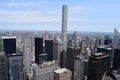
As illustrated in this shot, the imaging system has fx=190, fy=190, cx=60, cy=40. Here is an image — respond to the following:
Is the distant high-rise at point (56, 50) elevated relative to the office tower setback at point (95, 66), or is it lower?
lower

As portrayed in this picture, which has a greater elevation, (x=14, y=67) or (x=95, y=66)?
(x=95, y=66)

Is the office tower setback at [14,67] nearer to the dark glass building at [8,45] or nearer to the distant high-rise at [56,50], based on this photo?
the dark glass building at [8,45]

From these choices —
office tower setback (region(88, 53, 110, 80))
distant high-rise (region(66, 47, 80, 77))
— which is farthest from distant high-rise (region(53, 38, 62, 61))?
office tower setback (region(88, 53, 110, 80))

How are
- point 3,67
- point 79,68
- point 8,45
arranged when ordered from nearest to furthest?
1. point 3,67
2. point 79,68
3. point 8,45

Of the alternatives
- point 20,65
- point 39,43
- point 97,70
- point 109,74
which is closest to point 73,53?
point 39,43

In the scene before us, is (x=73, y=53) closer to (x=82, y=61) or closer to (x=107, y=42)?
(x=82, y=61)

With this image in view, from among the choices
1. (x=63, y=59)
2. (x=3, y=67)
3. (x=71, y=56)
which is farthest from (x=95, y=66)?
(x=63, y=59)

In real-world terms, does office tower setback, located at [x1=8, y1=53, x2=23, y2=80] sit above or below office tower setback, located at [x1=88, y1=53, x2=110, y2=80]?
below

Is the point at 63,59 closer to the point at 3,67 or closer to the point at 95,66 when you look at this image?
the point at 3,67

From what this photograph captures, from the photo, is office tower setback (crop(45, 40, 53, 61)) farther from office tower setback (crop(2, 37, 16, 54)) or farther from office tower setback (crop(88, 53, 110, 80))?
office tower setback (crop(88, 53, 110, 80))

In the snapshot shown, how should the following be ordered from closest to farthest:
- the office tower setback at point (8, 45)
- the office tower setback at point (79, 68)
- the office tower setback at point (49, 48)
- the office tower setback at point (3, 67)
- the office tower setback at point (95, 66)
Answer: the office tower setback at point (95, 66) → the office tower setback at point (3, 67) → the office tower setback at point (79, 68) → the office tower setback at point (8, 45) → the office tower setback at point (49, 48)

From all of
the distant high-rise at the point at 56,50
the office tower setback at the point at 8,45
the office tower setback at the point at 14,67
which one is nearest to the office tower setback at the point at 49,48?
the distant high-rise at the point at 56,50
